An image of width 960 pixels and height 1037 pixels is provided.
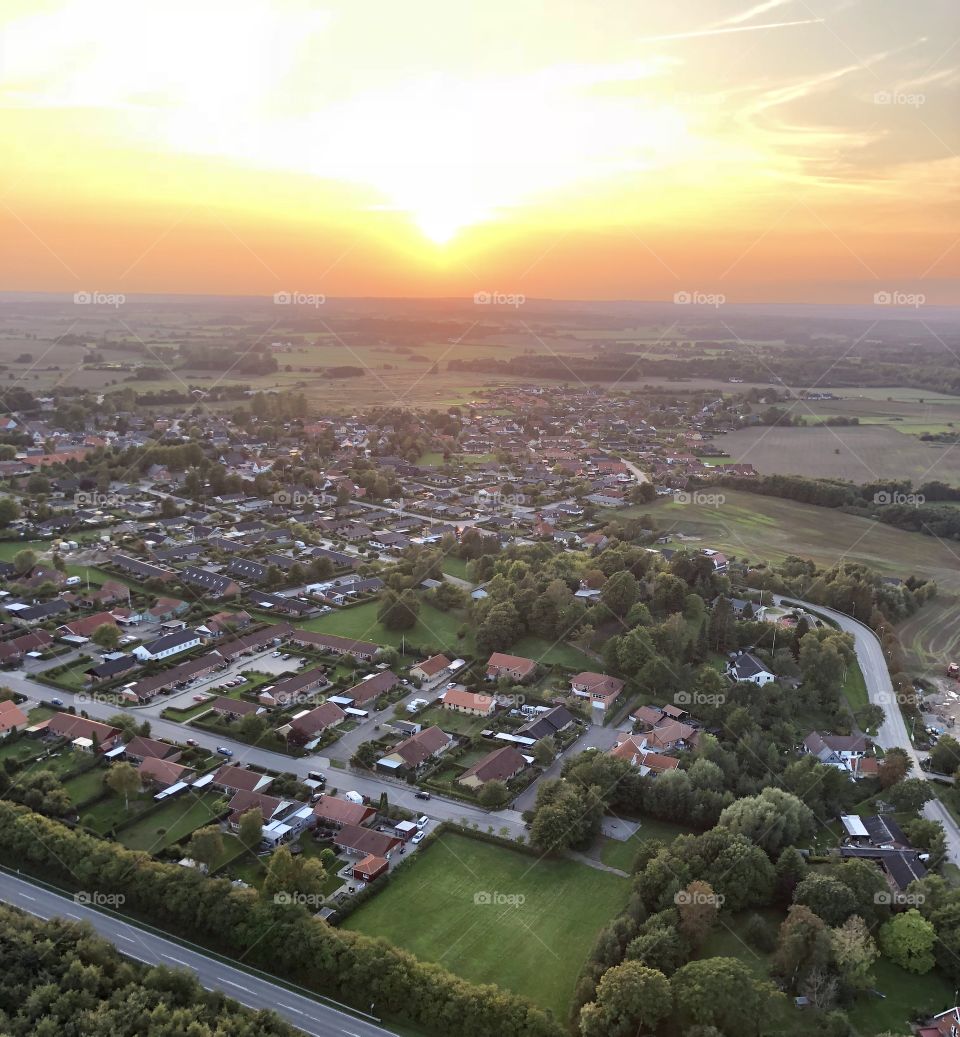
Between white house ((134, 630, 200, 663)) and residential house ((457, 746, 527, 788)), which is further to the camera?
white house ((134, 630, 200, 663))

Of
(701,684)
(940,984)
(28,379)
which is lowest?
(940,984)

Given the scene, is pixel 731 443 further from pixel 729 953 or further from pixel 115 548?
pixel 729 953

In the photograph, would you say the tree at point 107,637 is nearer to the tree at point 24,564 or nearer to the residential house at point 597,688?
the tree at point 24,564

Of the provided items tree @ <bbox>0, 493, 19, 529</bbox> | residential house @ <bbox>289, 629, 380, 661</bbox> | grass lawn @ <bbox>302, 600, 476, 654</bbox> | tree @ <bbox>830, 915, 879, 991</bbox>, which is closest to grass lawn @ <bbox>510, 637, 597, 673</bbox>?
grass lawn @ <bbox>302, 600, 476, 654</bbox>

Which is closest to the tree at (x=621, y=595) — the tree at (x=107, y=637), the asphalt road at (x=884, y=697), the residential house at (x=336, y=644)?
the asphalt road at (x=884, y=697)

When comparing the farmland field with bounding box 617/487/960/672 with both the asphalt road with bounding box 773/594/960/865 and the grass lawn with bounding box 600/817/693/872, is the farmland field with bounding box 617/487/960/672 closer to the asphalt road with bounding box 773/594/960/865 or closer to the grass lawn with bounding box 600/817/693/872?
the asphalt road with bounding box 773/594/960/865

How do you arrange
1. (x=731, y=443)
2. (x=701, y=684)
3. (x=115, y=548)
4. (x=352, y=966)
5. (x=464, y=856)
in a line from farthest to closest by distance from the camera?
(x=731, y=443) < (x=115, y=548) < (x=701, y=684) < (x=464, y=856) < (x=352, y=966)

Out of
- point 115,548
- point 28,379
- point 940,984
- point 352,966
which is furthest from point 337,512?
point 28,379
